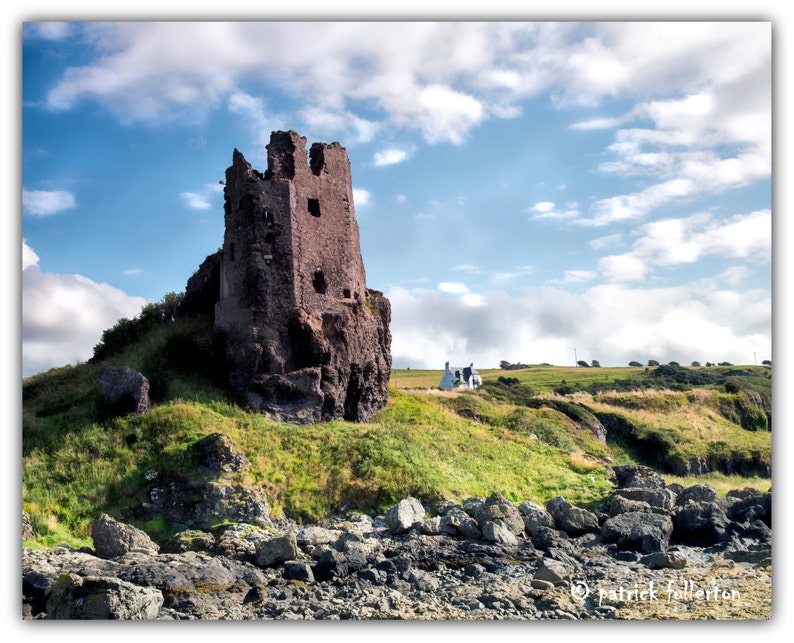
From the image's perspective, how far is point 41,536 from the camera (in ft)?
46.9

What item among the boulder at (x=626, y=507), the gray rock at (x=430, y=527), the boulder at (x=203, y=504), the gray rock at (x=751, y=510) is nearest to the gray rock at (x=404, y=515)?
the gray rock at (x=430, y=527)

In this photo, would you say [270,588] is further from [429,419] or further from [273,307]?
[429,419]

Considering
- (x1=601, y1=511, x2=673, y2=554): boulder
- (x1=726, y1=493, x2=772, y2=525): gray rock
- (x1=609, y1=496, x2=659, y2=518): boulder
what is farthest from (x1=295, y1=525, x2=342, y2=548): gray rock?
(x1=726, y1=493, x2=772, y2=525): gray rock

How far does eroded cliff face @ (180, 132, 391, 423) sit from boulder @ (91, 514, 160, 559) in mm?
7614

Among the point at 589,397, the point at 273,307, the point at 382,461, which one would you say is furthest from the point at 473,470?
the point at 589,397

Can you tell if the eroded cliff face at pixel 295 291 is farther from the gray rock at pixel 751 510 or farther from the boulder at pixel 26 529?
the gray rock at pixel 751 510

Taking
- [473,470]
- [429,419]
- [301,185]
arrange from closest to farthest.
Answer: [473,470]
[301,185]
[429,419]

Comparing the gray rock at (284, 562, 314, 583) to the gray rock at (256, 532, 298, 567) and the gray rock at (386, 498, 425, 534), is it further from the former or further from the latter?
the gray rock at (386, 498, 425, 534)

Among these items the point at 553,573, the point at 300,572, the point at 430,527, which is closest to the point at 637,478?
the point at 430,527

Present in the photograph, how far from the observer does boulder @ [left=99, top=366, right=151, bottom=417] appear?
19672 millimetres

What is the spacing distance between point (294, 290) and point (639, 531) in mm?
12639

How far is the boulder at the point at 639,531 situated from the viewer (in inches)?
574

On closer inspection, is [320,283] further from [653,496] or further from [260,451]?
[653,496]

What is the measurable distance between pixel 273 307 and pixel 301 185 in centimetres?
453
